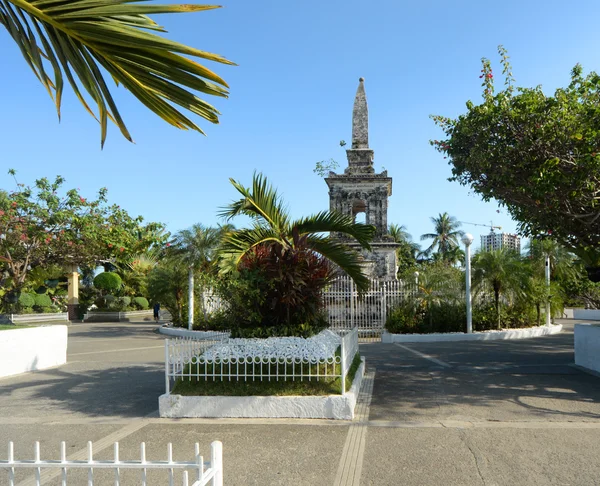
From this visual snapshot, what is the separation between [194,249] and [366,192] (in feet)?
25.7

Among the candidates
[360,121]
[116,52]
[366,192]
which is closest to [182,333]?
[366,192]

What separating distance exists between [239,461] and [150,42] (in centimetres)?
466

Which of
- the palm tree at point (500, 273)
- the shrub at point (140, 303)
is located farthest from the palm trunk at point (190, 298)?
the shrub at point (140, 303)

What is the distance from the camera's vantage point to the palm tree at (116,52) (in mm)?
1778

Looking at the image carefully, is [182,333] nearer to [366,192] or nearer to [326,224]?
[366,192]

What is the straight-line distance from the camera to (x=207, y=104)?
2.10m

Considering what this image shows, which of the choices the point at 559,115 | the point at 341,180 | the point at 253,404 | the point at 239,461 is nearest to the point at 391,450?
the point at 239,461

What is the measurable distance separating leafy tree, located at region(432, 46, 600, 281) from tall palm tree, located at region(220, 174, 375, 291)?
10.2 feet

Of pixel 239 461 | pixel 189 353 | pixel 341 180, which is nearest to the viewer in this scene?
pixel 239 461

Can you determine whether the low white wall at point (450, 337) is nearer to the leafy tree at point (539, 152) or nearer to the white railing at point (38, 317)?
the leafy tree at point (539, 152)

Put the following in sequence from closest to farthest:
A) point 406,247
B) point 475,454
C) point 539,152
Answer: point 475,454
point 539,152
point 406,247

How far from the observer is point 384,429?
21.1 feet

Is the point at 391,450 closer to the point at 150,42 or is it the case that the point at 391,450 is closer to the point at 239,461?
the point at 239,461

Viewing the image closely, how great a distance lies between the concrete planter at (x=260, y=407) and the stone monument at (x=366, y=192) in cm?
1444
